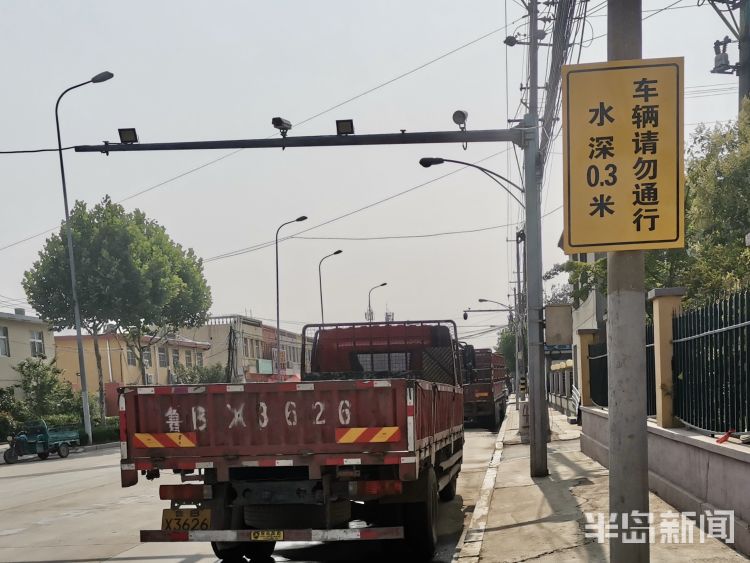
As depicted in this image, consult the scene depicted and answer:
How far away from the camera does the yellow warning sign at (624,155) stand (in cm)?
462

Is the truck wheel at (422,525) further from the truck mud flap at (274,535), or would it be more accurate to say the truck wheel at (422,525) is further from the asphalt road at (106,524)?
the truck mud flap at (274,535)

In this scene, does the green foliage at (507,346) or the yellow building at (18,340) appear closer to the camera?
the yellow building at (18,340)

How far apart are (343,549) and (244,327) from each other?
72.0m

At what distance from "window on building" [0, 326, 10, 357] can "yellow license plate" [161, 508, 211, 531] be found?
3946 cm

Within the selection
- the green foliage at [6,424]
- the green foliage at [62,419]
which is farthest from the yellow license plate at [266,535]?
the green foliage at [62,419]

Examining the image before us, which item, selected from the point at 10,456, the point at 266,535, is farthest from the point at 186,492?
the point at 10,456

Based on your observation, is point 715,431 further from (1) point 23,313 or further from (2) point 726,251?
(1) point 23,313

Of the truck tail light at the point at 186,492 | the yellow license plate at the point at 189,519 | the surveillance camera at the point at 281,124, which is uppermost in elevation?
the surveillance camera at the point at 281,124

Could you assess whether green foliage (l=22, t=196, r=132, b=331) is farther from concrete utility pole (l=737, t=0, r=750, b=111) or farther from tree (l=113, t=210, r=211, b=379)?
concrete utility pole (l=737, t=0, r=750, b=111)

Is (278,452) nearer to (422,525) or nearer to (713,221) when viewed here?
(422,525)

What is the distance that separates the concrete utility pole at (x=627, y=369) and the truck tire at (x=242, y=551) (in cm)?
525

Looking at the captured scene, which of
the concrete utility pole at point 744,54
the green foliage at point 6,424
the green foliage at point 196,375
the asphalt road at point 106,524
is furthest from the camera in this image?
the green foliage at point 196,375

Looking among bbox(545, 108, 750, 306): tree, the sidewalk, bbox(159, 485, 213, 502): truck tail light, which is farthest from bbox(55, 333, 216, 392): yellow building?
bbox(159, 485, 213, 502): truck tail light

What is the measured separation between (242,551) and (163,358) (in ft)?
197
